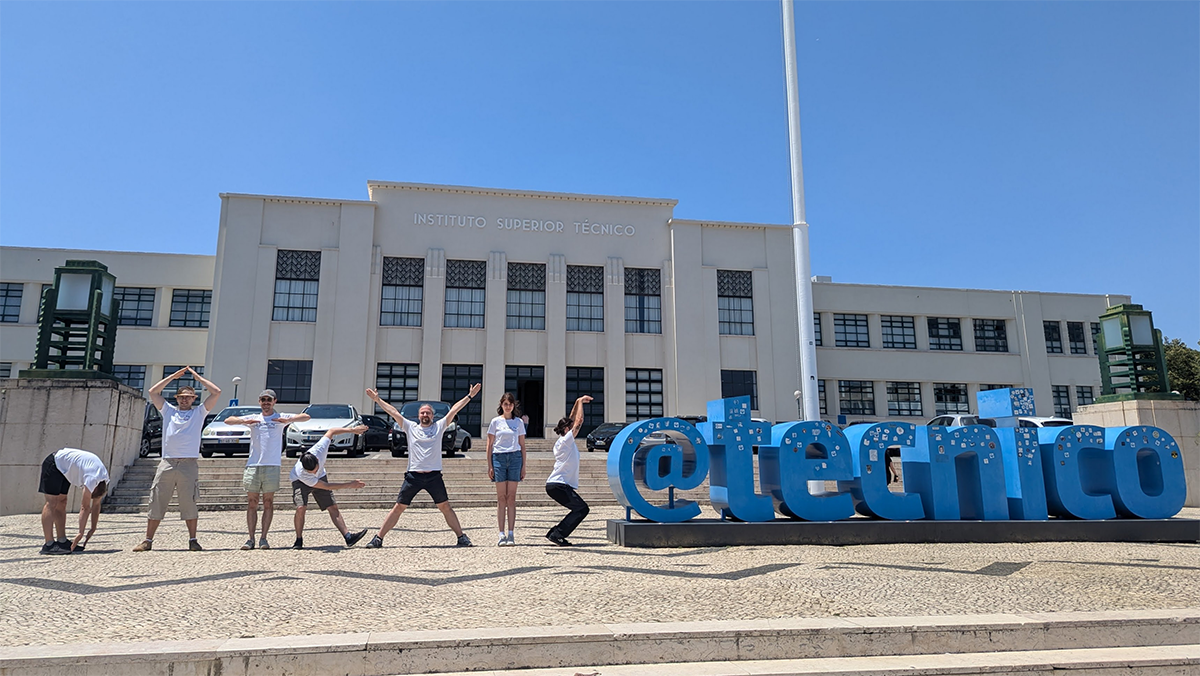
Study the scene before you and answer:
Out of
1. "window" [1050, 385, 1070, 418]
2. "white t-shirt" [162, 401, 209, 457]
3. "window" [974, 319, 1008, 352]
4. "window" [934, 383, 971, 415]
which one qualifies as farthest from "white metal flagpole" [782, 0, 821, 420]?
"window" [1050, 385, 1070, 418]

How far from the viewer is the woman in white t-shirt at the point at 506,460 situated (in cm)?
863

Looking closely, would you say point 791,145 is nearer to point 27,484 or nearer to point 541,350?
point 27,484

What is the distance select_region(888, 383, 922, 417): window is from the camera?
3391cm

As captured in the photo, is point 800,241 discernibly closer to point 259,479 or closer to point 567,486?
point 567,486

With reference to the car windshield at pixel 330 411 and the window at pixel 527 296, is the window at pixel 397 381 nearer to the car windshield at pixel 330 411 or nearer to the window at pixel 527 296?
the window at pixel 527 296

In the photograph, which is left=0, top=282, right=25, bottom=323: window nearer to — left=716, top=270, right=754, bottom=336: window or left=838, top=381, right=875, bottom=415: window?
left=716, top=270, right=754, bottom=336: window

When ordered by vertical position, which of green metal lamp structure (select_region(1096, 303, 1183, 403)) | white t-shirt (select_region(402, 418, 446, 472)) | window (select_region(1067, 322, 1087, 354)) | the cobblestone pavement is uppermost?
window (select_region(1067, 322, 1087, 354))

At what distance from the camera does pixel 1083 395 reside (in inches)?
1390

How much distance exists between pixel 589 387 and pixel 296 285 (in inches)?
481

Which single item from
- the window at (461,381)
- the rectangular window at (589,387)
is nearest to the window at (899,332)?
the rectangular window at (589,387)

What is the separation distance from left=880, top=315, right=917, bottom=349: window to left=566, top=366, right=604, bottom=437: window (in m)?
13.5

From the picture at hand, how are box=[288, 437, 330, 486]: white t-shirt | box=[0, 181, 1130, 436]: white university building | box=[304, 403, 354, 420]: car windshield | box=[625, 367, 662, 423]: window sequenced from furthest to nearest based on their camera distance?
box=[625, 367, 662, 423]: window, box=[0, 181, 1130, 436]: white university building, box=[304, 403, 354, 420]: car windshield, box=[288, 437, 330, 486]: white t-shirt

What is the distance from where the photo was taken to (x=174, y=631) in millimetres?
4629

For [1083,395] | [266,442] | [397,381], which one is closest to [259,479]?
[266,442]
